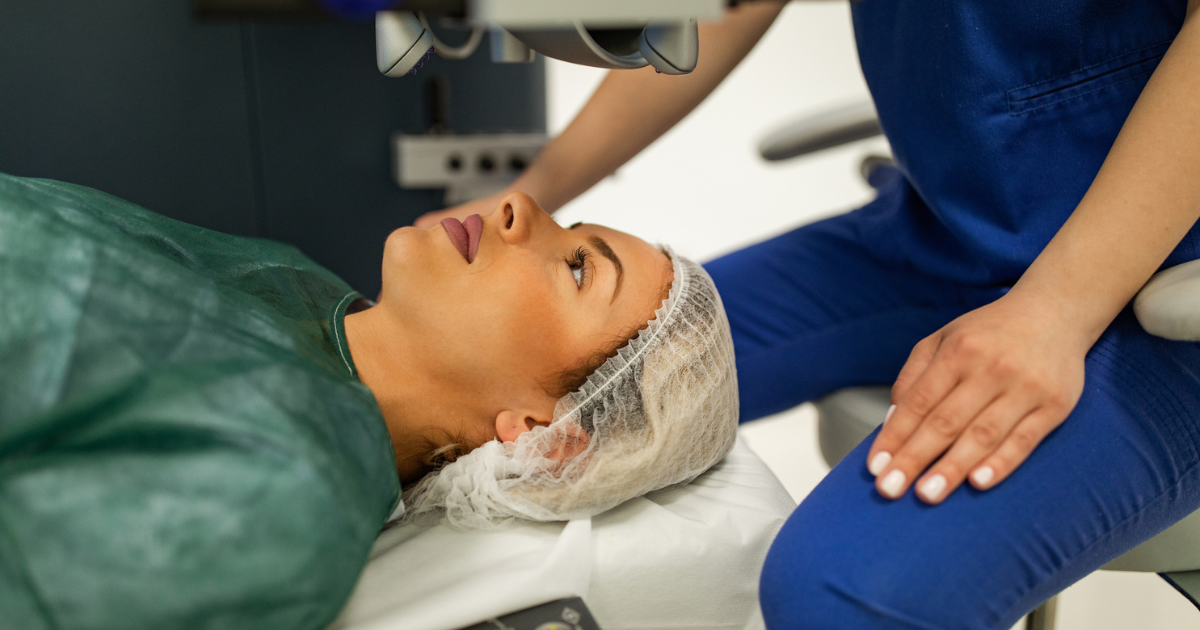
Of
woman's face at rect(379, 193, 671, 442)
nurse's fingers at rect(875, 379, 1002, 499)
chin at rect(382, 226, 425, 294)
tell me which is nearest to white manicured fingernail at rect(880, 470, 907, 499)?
nurse's fingers at rect(875, 379, 1002, 499)

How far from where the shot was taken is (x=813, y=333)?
118 centimetres

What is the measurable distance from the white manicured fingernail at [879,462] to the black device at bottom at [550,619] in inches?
12.1

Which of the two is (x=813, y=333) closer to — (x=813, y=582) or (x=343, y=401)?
(x=813, y=582)

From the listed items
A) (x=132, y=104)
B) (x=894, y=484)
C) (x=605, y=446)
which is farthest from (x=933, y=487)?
(x=132, y=104)

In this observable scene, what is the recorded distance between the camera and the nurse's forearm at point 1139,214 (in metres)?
0.75

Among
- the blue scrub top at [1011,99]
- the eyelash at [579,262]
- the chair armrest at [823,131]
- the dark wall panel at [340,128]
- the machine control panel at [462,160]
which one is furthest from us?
the machine control panel at [462,160]

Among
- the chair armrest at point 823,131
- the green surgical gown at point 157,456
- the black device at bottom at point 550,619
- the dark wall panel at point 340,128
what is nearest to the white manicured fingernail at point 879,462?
the black device at bottom at point 550,619

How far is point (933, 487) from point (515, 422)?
462 mm

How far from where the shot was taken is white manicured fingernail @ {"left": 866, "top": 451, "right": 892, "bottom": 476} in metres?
0.75

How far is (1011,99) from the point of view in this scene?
902 millimetres

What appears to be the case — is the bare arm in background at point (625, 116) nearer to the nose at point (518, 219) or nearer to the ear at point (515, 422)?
A: the nose at point (518, 219)

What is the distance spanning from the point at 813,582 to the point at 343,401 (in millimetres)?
477

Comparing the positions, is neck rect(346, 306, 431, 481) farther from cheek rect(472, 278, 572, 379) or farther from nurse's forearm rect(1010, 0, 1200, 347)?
nurse's forearm rect(1010, 0, 1200, 347)

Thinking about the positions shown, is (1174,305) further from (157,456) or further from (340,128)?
(340,128)
